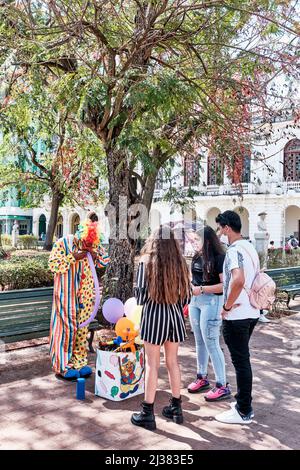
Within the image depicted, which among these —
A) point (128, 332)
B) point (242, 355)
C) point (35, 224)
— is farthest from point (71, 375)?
point (35, 224)

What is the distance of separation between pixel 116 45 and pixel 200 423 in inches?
225

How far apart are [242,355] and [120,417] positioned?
47.8 inches

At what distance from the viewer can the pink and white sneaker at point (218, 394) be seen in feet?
15.4

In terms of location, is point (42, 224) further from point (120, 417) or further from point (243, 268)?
point (243, 268)

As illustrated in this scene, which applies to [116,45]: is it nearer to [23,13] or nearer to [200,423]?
[23,13]

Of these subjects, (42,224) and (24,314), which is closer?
(24,314)

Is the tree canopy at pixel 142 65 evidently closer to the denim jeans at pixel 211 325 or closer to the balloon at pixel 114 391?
the denim jeans at pixel 211 325

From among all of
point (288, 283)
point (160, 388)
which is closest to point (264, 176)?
point (288, 283)

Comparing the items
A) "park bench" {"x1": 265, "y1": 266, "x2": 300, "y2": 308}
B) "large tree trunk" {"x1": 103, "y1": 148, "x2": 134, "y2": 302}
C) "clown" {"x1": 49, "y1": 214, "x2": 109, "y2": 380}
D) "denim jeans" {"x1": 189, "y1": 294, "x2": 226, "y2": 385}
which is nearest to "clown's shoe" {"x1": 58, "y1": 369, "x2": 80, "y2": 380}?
"clown" {"x1": 49, "y1": 214, "x2": 109, "y2": 380}

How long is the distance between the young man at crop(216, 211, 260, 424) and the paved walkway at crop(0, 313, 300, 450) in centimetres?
16

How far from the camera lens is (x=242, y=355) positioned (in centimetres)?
412

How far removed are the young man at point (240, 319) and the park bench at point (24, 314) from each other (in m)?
2.70

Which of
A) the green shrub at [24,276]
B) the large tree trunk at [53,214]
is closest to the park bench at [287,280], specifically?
the green shrub at [24,276]

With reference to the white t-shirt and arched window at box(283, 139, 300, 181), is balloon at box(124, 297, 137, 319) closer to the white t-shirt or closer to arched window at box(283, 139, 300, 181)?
the white t-shirt
